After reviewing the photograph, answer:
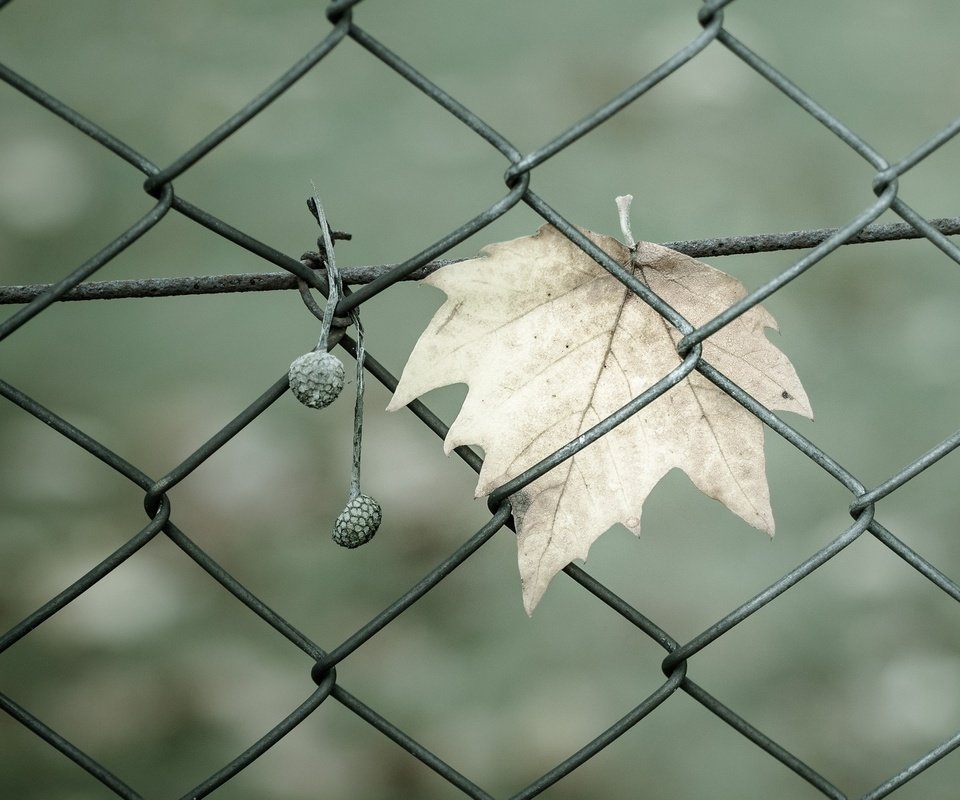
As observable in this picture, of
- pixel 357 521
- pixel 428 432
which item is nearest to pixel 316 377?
pixel 357 521

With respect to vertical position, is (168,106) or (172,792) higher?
(168,106)

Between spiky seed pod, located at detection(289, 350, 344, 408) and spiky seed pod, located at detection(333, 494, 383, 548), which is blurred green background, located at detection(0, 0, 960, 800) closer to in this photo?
spiky seed pod, located at detection(333, 494, 383, 548)

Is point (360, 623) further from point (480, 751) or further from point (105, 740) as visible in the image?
point (105, 740)

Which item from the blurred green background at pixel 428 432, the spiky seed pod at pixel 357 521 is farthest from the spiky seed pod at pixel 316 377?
the blurred green background at pixel 428 432

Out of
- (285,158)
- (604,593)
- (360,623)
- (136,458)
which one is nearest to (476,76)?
(285,158)

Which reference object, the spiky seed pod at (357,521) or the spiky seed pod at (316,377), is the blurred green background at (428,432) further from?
the spiky seed pod at (316,377)

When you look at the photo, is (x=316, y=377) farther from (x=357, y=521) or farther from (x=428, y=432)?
(x=428, y=432)
